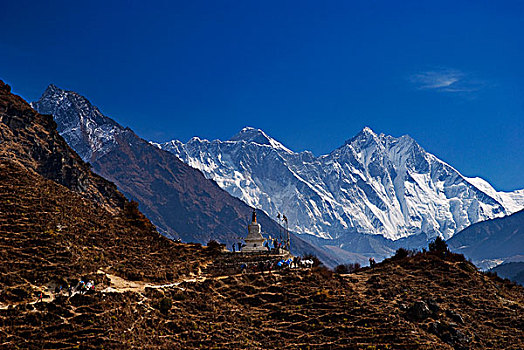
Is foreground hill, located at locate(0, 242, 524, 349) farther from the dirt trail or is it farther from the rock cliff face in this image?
the rock cliff face

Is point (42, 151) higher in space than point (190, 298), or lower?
higher

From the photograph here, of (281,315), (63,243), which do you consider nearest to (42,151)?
(63,243)

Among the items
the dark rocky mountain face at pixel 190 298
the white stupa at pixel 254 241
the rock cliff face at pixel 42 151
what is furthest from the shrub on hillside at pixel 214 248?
the rock cliff face at pixel 42 151

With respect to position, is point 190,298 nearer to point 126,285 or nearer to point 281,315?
point 126,285

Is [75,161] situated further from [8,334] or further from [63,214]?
[8,334]

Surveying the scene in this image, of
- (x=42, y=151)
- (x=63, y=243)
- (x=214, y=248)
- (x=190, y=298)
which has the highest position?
(x=42, y=151)

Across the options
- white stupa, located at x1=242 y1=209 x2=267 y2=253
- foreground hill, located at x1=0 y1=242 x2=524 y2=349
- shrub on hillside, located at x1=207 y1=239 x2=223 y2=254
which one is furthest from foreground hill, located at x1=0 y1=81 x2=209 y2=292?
white stupa, located at x1=242 y1=209 x2=267 y2=253

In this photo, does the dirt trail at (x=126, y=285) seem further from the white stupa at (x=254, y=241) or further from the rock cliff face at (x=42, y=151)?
the rock cliff face at (x=42, y=151)

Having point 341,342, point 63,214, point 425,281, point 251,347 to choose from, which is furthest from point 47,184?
point 425,281

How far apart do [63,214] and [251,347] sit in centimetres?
2914

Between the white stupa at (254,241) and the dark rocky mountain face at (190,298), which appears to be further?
the white stupa at (254,241)

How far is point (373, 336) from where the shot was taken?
135 feet

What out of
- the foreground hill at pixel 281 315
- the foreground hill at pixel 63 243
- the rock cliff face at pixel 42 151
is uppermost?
the rock cliff face at pixel 42 151

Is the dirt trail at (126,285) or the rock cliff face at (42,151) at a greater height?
the rock cliff face at (42,151)
